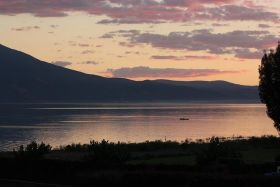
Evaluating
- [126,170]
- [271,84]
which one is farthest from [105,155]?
[271,84]

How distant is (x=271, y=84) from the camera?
5047cm

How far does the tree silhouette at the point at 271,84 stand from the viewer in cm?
4925

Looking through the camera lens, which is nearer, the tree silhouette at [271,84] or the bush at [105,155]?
the bush at [105,155]

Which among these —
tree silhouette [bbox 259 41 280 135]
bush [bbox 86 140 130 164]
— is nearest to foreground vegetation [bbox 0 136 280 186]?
bush [bbox 86 140 130 164]

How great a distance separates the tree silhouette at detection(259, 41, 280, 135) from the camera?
49250 mm

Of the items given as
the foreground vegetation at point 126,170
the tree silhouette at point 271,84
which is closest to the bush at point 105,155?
the foreground vegetation at point 126,170

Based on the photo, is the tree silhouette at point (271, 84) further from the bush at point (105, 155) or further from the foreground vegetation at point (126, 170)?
the bush at point (105, 155)

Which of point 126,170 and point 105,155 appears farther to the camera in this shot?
point 105,155

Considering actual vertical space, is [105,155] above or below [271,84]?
below

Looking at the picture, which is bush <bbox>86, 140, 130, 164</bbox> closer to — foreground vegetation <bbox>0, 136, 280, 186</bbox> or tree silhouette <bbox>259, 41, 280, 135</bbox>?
foreground vegetation <bbox>0, 136, 280, 186</bbox>

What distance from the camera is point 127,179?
18.6 meters

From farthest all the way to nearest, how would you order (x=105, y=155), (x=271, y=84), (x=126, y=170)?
1. (x=271, y=84)
2. (x=105, y=155)
3. (x=126, y=170)

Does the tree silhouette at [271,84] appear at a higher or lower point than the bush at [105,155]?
higher

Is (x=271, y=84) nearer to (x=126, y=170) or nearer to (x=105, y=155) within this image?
(x=105, y=155)
